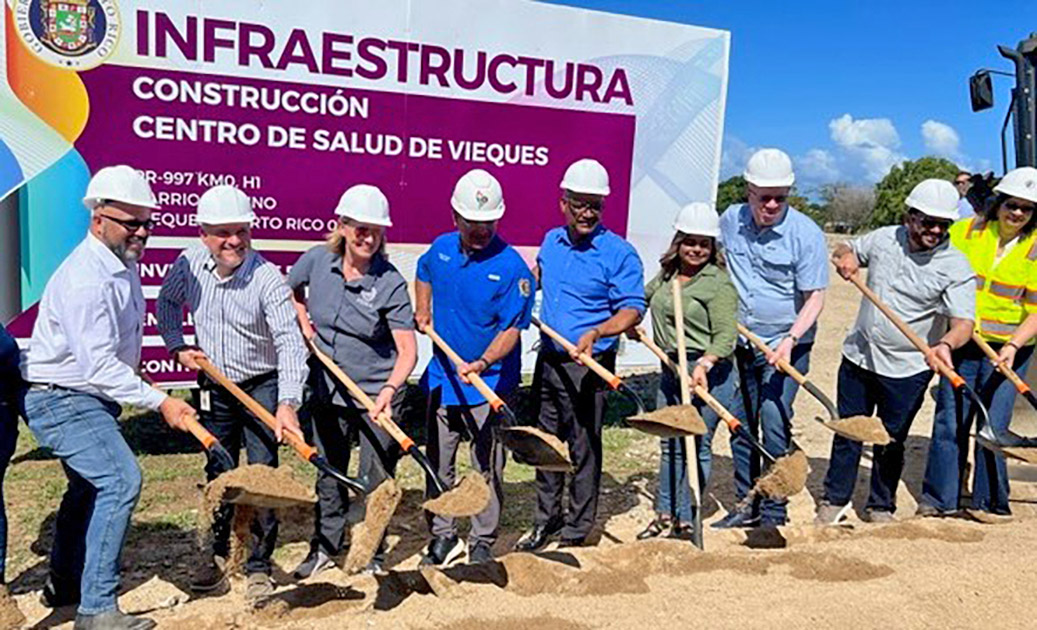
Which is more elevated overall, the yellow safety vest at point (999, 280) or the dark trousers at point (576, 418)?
the yellow safety vest at point (999, 280)

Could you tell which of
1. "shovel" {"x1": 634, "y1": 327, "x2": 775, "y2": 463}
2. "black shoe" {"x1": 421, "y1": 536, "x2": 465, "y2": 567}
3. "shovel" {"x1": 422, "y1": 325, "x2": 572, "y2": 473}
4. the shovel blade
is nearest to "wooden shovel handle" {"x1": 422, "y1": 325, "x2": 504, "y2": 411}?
"shovel" {"x1": 422, "y1": 325, "x2": 572, "y2": 473}

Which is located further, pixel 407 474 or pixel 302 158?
pixel 407 474

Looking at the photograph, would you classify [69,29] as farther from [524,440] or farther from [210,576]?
[524,440]

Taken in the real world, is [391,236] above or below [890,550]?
above

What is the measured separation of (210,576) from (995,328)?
427cm

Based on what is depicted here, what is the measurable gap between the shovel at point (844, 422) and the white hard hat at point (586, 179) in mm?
1064

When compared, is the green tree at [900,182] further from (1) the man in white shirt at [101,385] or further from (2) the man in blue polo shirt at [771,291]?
(1) the man in white shirt at [101,385]

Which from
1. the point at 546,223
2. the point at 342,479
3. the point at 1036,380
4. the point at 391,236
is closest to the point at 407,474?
the point at 391,236

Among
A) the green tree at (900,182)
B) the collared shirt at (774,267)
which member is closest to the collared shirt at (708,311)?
the collared shirt at (774,267)

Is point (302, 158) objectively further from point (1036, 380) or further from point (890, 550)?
point (1036, 380)

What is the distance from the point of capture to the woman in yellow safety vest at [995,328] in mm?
4773

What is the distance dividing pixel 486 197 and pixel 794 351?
1961 mm

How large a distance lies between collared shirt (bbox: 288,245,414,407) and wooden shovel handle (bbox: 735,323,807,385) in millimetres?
1756

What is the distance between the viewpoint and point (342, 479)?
3383mm
